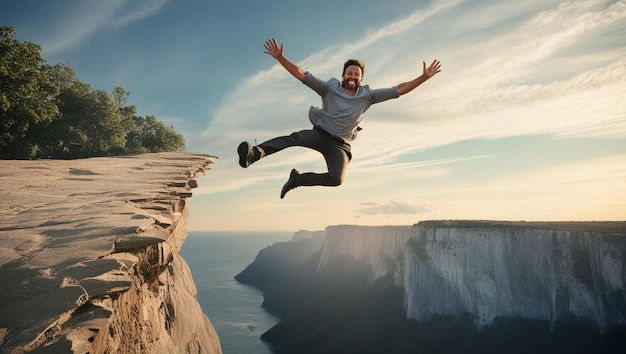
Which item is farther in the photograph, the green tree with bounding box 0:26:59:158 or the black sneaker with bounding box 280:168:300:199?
the green tree with bounding box 0:26:59:158

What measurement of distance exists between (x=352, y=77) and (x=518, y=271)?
5203 centimetres

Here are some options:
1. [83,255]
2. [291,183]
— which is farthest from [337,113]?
[83,255]

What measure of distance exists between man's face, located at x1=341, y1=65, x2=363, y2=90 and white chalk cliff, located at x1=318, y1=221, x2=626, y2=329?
4997 cm

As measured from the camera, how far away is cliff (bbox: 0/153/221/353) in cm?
284

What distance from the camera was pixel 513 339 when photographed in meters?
43.5

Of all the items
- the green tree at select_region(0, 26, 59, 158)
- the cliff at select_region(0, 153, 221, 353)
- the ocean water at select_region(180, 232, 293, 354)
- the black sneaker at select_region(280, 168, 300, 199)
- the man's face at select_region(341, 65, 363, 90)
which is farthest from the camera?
the ocean water at select_region(180, 232, 293, 354)

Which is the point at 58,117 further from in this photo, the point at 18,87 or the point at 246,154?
the point at 246,154

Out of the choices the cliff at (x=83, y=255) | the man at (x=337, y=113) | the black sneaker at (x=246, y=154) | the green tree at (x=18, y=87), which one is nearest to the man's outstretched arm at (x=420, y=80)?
the man at (x=337, y=113)

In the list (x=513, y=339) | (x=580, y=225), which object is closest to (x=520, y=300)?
(x=513, y=339)

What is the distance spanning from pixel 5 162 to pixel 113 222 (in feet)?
26.9

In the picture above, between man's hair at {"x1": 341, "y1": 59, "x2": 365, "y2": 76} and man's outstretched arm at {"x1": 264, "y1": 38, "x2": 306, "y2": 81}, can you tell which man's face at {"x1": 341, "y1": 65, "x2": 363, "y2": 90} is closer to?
man's hair at {"x1": 341, "y1": 59, "x2": 365, "y2": 76}

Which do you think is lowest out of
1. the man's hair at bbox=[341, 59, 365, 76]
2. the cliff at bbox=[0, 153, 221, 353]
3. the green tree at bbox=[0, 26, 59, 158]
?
the cliff at bbox=[0, 153, 221, 353]

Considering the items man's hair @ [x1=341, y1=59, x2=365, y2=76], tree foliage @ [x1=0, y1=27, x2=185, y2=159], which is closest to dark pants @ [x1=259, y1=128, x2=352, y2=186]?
man's hair @ [x1=341, y1=59, x2=365, y2=76]

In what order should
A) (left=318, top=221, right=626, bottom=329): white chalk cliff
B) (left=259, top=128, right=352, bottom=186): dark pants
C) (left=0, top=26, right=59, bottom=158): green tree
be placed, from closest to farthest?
(left=259, top=128, right=352, bottom=186): dark pants
(left=0, top=26, right=59, bottom=158): green tree
(left=318, top=221, right=626, bottom=329): white chalk cliff
